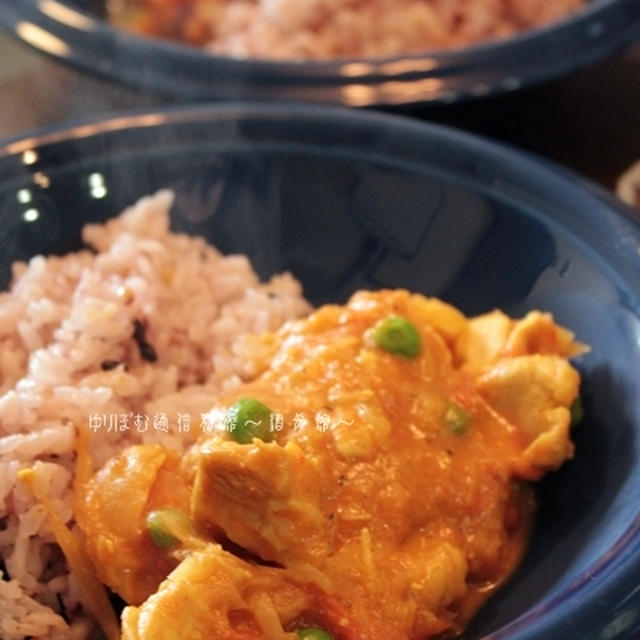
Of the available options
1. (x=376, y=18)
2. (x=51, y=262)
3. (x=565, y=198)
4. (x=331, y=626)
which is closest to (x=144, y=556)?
(x=331, y=626)

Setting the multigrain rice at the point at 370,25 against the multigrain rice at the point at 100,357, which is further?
the multigrain rice at the point at 370,25

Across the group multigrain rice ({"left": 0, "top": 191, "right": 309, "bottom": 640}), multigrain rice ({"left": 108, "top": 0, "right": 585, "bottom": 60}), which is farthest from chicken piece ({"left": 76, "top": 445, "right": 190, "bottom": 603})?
multigrain rice ({"left": 108, "top": 0, "right": 585, "bottom": 60})

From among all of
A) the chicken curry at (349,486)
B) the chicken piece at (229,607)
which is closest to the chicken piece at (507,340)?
the chicken curry at (349,486)

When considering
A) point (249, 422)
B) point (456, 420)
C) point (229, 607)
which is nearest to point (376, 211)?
point (456, 420)

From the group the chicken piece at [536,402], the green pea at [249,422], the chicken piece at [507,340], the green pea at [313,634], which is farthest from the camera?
the chicken piece at [507,340]

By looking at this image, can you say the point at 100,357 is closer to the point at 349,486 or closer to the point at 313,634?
the point at 349,486

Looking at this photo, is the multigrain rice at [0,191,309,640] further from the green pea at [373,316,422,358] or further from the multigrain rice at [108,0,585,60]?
the multigrain rice at [108,0,585,60]

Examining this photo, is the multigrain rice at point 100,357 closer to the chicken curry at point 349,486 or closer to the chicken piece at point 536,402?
the chicken curry at point 349,486

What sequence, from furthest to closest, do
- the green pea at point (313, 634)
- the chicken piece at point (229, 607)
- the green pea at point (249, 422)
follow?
1. the green pea at point (249, 422)
2. the green pea at point (313, 634)
3. the chicken piece at point (229, 607)
